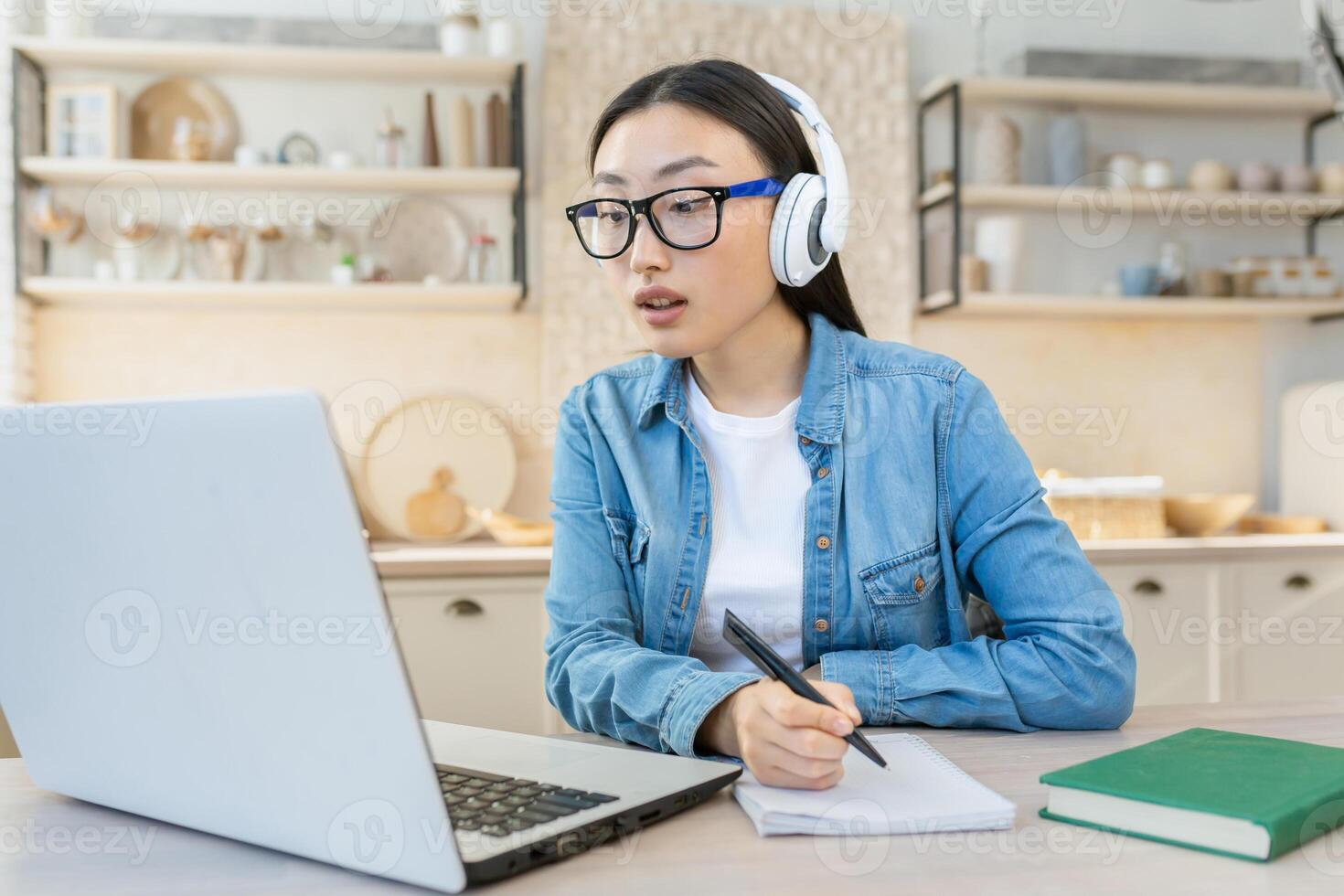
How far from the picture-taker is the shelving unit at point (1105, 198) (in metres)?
3.33

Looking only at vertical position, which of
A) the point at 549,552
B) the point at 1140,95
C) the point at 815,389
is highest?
the point at 1140,95

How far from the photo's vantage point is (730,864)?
743 mm

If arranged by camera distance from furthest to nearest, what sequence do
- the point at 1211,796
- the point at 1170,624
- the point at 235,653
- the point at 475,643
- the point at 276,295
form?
1. the point at 276,295
2. the point at 1170,624
3. the point at 475,643
4. the point at 1211,796
5. the point at 235,653

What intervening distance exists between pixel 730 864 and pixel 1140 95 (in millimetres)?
3303

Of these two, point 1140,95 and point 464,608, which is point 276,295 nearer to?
point 464,608

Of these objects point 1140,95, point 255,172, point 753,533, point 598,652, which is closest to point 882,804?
point 598,652

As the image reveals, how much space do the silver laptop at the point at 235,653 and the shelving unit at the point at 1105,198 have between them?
275cm

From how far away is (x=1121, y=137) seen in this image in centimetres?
362

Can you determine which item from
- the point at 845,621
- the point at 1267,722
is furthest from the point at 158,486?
the point at 1267,722

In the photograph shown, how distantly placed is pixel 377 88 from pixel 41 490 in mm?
2799

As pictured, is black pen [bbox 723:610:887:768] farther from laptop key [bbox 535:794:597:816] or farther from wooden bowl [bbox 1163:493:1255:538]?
wooden bowl [bbox 1163:493:1255:538]

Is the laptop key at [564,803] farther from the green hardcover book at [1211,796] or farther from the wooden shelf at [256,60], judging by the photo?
the wooden shelf at [256,60]

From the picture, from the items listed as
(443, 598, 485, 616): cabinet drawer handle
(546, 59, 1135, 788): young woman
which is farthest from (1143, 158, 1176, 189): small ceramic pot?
(546, 59, 1135, 788): young woman

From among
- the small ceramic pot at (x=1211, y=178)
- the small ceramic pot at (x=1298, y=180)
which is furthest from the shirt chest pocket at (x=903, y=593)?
the small ceramic pot at (x=1298, y=180)
